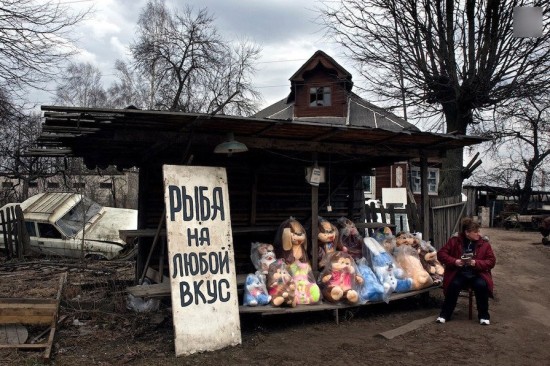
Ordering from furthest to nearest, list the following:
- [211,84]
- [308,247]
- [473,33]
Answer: [211,84] → [473,33] → [308,247]

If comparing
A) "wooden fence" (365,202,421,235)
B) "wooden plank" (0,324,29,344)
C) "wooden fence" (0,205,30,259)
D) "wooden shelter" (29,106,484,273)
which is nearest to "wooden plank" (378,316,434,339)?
"wooden shelter" (29,106,484,273)

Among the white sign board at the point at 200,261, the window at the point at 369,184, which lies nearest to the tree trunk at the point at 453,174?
the white sign board at the point at 200,261

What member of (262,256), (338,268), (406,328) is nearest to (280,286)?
(262,256)

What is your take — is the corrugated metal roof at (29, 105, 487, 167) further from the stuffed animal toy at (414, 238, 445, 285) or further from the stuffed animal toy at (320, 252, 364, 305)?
the stuffed animal toy at (320, 252, 364, 305)

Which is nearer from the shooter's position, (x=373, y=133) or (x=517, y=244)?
(x=373, y=133)

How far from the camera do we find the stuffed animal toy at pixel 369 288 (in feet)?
22.3

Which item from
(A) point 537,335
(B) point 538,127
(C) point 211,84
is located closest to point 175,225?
(A) point 537,335

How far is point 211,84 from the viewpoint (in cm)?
2703

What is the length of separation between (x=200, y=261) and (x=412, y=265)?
3.56 meters

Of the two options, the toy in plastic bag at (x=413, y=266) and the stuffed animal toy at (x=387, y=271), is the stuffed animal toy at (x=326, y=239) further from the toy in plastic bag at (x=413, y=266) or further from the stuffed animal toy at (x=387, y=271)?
the toy in plastic bag at (x=413, y=266)

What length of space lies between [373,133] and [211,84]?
70.3 feet

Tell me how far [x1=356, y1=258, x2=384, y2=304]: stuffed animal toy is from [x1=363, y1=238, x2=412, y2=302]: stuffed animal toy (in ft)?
0.45

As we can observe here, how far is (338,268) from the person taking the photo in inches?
266

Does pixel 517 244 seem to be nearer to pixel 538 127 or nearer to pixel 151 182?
pixel 538 127
